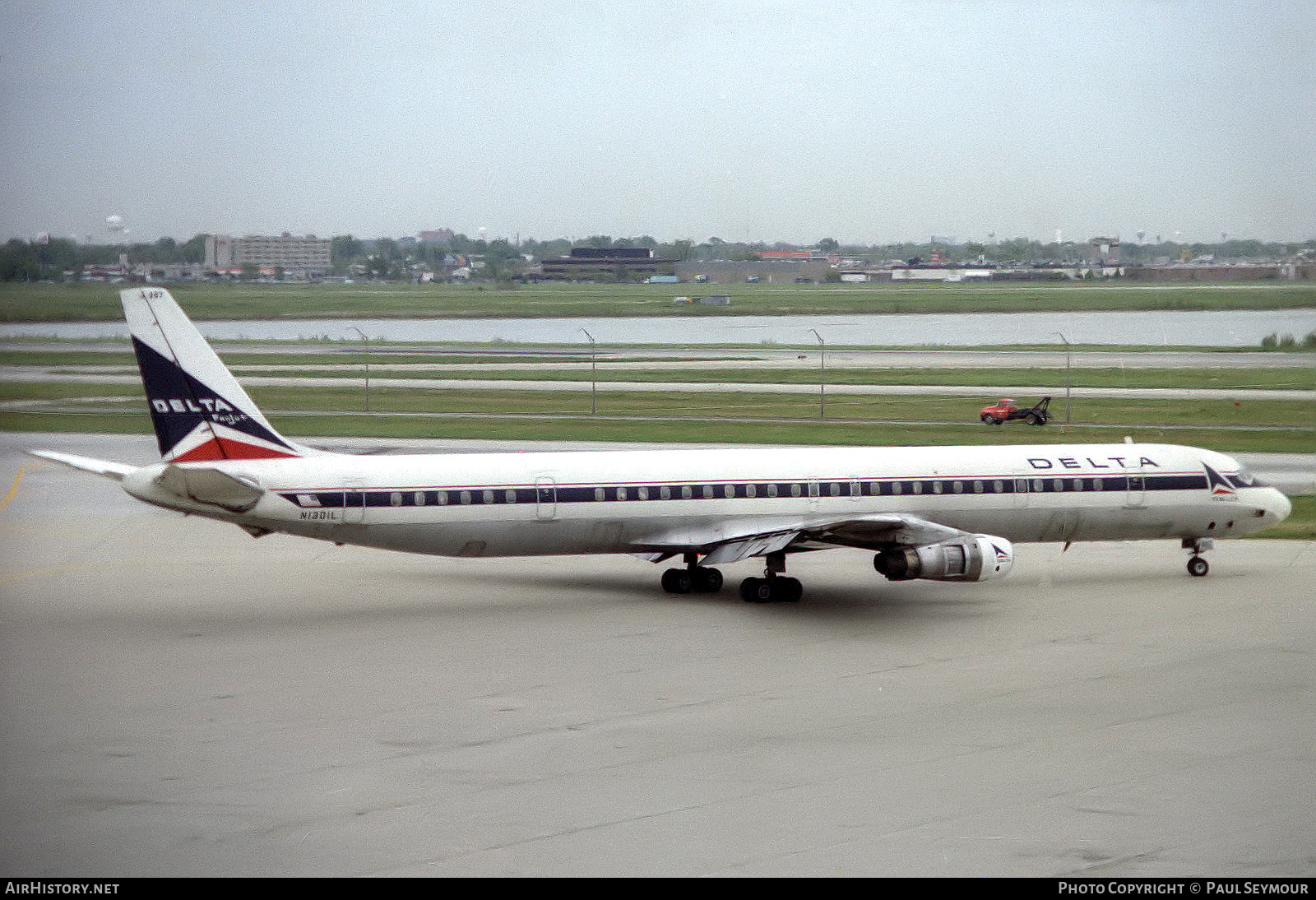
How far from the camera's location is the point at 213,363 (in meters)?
28.2

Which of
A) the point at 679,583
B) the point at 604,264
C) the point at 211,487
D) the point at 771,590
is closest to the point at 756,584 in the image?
the point at 771,590

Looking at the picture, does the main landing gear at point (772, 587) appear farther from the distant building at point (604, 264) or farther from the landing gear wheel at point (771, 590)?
the distant building at point (604, 264)

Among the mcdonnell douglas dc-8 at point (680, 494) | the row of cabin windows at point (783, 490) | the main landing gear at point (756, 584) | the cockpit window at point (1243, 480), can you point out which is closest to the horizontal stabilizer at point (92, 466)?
the mcdonnell douglas dc-8 at point (680, 494)

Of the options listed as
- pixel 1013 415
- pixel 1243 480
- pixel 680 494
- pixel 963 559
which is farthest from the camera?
pixel 1013 415

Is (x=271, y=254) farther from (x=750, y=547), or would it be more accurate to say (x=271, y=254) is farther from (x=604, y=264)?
(x=604, y=264)

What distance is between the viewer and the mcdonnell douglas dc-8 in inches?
1086

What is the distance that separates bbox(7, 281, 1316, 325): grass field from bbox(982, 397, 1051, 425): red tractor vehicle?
8.73 m

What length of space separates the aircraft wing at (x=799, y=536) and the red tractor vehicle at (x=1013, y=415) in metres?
32.1

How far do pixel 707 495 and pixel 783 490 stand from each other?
1685 millimetres

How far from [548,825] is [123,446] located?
4203cm

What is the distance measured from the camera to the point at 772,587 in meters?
29.3

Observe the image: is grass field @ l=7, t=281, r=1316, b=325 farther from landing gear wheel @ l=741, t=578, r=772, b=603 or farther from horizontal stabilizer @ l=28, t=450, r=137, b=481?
landing gear wheel @ l=741, t=578, r=772, b=603

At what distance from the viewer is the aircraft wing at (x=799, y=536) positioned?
2756 centimetres

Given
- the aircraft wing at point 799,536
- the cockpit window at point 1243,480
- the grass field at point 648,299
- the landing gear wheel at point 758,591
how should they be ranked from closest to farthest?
the aircraft wing at point 799,536, the landing gear wheel at point 758,591, the cockpit window at point 1243,480, the grass field at point 648,299
